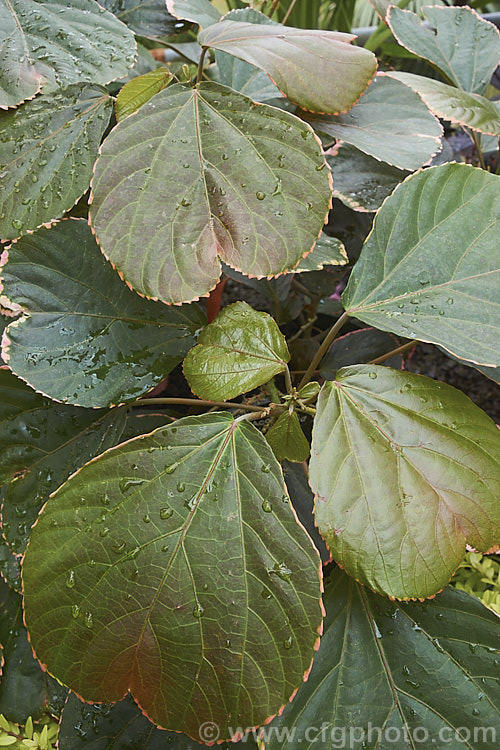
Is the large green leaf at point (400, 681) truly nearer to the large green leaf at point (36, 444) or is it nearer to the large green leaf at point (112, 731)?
the large green leaf at point (112, 731)

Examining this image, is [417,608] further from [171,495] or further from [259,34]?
[259,34]

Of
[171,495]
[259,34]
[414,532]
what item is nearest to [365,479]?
[414,532]

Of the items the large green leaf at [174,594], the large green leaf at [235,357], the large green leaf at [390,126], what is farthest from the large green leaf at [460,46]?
the large green leaf at [174,594]

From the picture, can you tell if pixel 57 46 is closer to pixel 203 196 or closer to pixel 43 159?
pixel 43 159

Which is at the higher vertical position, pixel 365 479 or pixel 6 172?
pixel 6 172

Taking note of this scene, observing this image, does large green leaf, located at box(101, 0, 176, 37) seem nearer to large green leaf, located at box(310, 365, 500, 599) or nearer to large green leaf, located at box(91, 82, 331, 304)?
large green leaf, located at box(91, 82, 331, 304)

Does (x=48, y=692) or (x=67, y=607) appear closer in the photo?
(x=67, y=607)

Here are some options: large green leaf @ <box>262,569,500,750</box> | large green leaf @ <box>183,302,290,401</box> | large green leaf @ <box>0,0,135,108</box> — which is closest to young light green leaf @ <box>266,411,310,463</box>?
large green leaf @ <box>183,302,290,401</box>
